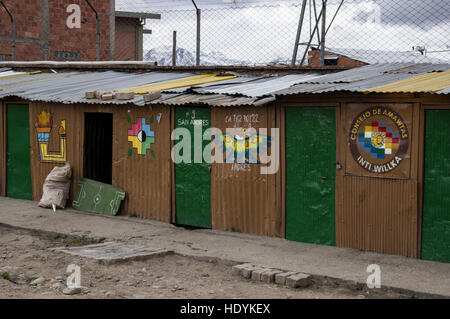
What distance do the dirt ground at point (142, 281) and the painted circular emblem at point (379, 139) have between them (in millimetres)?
2105

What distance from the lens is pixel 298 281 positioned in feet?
24.1

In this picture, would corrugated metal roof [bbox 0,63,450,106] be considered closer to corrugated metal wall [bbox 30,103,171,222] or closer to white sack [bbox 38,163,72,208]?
corrugated metal wall [bbox 30,103,171,222]

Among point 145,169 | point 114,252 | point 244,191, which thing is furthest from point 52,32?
point 114,252

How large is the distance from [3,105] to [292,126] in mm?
7036

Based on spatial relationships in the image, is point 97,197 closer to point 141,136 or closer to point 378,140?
point 141,136

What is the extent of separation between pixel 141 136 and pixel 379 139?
14.8ft

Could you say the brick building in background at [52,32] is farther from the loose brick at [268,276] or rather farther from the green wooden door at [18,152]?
the loose brick at [268,276]

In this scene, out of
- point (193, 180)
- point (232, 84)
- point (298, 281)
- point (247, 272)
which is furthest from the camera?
point (232, 84)

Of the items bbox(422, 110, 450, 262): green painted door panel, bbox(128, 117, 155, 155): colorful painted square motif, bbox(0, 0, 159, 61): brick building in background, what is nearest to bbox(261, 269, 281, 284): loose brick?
bbox(422, 110, 450, 262): green painted door panel

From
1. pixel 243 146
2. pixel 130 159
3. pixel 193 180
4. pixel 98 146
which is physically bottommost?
pixel 193 180

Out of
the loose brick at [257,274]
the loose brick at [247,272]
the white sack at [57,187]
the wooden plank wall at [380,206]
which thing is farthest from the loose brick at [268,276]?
the white sack at [57,187]

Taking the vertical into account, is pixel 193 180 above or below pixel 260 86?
below

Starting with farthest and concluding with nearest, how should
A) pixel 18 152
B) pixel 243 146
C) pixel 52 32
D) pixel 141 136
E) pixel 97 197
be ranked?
→ pixel 52 32 < pixel 18 152 < pixel 97 197 < pixel 141 136 < pixel 243 146
